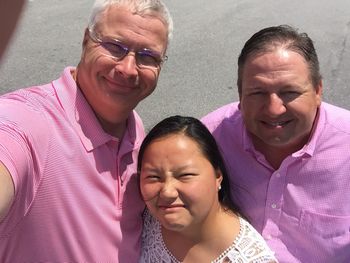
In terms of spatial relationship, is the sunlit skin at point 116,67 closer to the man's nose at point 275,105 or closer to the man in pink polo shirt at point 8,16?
the man's nose at point 275,105

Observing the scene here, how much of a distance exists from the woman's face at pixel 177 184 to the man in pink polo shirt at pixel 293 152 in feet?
0.79

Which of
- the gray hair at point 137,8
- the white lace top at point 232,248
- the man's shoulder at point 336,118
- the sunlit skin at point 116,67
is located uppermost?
the gray hair at point 137,8

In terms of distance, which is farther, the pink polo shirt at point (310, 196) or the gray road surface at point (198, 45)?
the gray road surface at point (198, 45)

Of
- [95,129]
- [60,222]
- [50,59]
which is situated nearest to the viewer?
[60,222]

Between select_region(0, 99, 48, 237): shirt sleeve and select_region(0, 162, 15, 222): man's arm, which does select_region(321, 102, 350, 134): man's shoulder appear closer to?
select_region(0, 99, 48, 237): shirt sleeve

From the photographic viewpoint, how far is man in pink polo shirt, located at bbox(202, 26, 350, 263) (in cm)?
204

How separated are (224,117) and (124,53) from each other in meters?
0.63

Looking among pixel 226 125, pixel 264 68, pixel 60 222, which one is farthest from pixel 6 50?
pixel 226 125

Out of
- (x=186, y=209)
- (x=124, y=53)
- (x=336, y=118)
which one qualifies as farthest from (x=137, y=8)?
(x=336, y=118)

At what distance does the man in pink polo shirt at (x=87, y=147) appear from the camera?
169 cm

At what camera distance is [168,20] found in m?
2.05

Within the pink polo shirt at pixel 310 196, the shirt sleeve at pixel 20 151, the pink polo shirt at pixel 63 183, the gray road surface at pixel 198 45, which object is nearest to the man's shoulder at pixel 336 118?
the pink polo shirt at pixel 310 196

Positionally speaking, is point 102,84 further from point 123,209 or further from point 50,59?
point 50,59

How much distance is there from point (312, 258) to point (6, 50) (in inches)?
66.7
